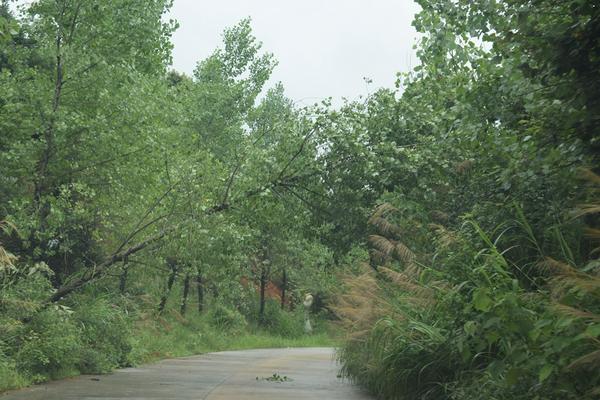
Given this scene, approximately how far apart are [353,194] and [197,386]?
18.6 ft

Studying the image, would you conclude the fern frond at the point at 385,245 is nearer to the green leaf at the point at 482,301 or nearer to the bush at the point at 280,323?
the green leaf at the point at 482,301

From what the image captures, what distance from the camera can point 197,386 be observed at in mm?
15000

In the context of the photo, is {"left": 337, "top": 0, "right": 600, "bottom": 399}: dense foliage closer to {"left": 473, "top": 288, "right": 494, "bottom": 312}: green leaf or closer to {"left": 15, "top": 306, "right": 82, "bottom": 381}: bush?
{"left": 473, "top": 288, "right": 494, "bottom": 312}: green leaf

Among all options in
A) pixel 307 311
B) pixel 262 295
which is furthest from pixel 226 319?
pixel 307 311

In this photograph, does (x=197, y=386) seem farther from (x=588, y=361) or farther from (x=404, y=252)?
(x=588, y=361)

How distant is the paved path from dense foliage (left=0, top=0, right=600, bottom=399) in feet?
1.85

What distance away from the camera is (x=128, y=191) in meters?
18.2

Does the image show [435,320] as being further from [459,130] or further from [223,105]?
[223,105]

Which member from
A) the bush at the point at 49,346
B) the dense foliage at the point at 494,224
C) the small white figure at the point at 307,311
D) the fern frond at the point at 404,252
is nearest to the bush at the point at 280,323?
the small white figure at the point at 307,311

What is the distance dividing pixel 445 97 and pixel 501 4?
10.5 feet

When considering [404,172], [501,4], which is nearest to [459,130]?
[501,4]

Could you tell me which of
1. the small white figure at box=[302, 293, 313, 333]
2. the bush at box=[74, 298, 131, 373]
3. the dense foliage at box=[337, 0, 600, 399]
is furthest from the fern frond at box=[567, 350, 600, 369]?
the small white figure at box=[302, 293, 313, 333]

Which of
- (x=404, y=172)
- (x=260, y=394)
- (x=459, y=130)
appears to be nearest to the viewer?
(x=459, y=130)

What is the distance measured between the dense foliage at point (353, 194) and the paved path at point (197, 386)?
1.85 feet
